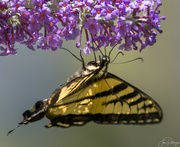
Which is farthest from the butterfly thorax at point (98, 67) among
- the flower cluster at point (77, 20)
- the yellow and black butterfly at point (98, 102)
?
the flower cluster at point (77, 20)

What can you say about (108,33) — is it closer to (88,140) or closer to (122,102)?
(122,102)

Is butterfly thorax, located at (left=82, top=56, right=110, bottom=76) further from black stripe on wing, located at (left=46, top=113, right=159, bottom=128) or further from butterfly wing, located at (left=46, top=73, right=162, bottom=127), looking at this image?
black stripe on wing, located at (left=46, top=113, right=159, bottom=128)

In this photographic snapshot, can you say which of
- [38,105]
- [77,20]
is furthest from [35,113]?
[77,20]

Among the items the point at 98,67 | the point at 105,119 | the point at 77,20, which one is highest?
the point at 77,20

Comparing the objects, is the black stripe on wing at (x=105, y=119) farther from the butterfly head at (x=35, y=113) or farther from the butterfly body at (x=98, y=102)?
the butterfly head at (x=35, y=113)

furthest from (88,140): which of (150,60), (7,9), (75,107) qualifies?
(7,9)

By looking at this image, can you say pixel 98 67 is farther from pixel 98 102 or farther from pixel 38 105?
pixel 38 105
